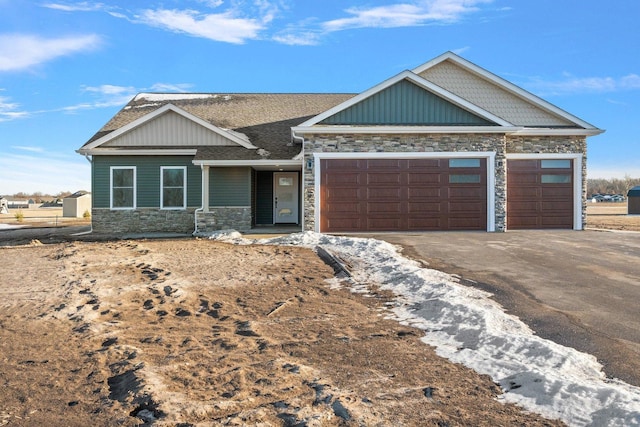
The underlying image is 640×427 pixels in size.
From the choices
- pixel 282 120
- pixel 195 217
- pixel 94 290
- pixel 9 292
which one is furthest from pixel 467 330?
pixel 282 120

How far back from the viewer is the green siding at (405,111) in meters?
15.0

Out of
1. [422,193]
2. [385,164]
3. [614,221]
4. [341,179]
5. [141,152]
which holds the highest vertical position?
[141,152]

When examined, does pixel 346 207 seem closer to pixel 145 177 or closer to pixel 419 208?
pixel 419 208

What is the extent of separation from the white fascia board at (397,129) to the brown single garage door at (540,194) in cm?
174

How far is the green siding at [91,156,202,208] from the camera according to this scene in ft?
56.6

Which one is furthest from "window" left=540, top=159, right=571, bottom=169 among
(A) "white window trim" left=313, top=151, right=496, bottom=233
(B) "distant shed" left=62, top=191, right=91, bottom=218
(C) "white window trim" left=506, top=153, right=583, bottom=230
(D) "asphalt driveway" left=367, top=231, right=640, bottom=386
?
(B) "distant shed" left=62, top=191, right=91, bottom=218

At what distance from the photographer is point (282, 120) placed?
2030 centimetres

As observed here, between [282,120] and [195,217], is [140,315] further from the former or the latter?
[282,120]

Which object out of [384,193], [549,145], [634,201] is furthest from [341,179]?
[634,201]

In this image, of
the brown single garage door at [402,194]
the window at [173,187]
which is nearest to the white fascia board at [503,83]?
the brown single garage door at [402,194]

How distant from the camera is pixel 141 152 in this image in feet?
55.6

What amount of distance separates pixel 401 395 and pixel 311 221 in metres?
11.6

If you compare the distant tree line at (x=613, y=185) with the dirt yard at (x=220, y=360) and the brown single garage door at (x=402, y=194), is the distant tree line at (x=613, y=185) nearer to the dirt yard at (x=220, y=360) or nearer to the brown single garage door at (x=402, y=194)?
the brown single garage door at (x=402, y=194)

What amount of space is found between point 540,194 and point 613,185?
103095mm
